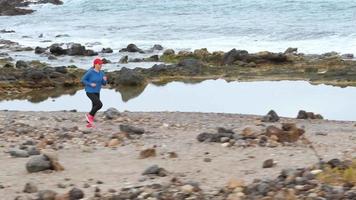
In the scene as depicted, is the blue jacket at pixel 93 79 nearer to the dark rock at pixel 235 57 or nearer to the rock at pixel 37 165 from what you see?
the rock at pixel 37 165

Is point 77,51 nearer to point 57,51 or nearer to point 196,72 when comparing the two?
point 57,51

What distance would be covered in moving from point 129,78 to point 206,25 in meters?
28.4

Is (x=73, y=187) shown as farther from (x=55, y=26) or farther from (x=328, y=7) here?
(x=55, y=26)

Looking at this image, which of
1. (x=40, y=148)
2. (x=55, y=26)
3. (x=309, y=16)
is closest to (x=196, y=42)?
(x=309, y=16)

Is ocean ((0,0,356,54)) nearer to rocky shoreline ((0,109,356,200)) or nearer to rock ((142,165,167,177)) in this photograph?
rocky shoreline ((0,109,356,200))

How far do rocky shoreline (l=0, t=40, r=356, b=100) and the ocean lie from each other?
15.3ft

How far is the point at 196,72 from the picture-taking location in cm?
2966

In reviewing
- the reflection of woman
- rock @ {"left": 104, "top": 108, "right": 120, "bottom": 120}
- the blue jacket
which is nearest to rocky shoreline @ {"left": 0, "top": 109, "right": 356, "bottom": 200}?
the reflection of woman

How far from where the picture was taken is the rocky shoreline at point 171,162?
7.22 metres

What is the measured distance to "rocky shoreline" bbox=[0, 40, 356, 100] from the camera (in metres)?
26.5

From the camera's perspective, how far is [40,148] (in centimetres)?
1117

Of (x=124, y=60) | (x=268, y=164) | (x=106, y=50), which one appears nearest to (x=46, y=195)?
(x=268, y=164)

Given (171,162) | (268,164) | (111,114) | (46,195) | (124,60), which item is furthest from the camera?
(124,60)

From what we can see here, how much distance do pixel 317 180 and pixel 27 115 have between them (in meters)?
11.1
